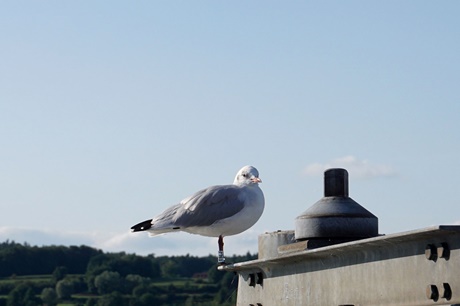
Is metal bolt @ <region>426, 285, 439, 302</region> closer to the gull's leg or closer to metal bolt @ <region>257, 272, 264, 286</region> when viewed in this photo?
metal bolt @ <region>257, 272, 264, 286</region>

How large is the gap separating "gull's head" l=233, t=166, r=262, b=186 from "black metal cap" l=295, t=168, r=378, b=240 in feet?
12.1

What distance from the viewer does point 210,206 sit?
20.3m

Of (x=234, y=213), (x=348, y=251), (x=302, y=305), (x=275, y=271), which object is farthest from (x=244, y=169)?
(x=348, y=251)

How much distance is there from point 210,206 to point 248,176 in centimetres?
77

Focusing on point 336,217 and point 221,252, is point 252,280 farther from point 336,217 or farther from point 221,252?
point 336,217

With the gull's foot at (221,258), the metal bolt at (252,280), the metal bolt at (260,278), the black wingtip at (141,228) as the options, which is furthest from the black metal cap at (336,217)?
the black wingtip at (141,228)

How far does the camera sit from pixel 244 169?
20.0 meters

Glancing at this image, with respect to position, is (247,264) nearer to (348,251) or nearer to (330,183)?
(330,183)

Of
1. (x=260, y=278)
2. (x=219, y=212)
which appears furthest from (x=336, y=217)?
(x=219, y=212)

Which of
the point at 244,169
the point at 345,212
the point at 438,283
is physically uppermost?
the point at 244,169

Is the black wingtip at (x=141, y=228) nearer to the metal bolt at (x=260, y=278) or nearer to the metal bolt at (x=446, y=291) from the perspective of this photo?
the metal bolt at (x=260, y=278)

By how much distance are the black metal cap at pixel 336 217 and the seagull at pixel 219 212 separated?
11.8 feet

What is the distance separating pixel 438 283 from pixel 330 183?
165 inches

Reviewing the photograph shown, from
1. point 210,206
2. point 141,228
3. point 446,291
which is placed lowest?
point 446,291
